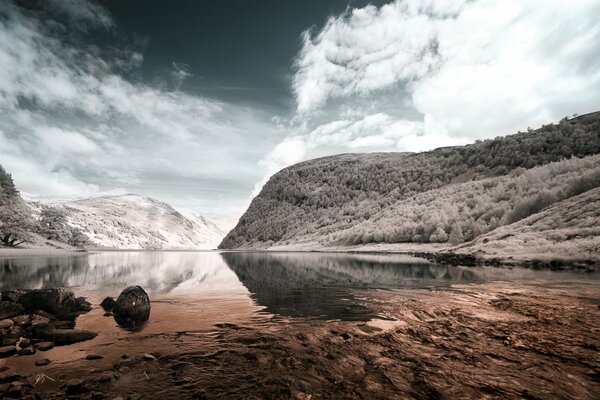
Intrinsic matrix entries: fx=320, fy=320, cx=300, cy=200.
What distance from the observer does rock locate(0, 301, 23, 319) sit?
970 centimetres

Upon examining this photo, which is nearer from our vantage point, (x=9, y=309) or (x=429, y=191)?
(x=9, y=309)

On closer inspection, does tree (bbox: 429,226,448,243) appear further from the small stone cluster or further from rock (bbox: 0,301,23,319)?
rock (bbox: 0,301,23,319)

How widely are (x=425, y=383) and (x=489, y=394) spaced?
39.5 inches

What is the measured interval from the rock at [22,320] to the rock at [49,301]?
1.42 m

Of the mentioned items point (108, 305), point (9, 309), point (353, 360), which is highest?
point (9, 309)

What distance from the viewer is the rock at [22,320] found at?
906cm

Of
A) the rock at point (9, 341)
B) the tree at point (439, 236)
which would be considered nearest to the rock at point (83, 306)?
the rock at point (9, 341)

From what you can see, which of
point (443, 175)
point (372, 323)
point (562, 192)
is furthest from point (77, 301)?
point (443, 175)

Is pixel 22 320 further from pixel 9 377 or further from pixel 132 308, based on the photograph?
pixel 9 377

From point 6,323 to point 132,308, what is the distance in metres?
3.28

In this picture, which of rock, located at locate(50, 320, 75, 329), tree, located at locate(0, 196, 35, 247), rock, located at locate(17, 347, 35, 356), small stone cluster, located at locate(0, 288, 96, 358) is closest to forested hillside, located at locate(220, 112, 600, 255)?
small stone cluster, located at locate(0, 288, 96, 358)

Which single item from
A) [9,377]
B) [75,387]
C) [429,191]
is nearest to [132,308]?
[9,377]

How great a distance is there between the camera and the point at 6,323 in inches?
345

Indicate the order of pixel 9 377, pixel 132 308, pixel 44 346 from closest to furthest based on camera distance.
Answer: pixel 9 377 → pixel 44 346 → pixel 132 308
